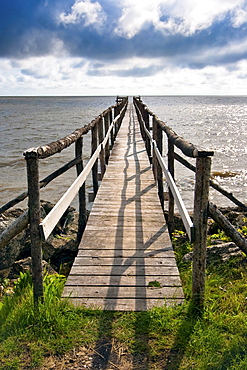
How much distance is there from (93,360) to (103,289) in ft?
2.92

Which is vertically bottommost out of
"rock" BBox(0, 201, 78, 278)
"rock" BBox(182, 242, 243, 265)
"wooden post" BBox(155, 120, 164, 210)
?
"rock" BBox(0, 201, 78, 278)

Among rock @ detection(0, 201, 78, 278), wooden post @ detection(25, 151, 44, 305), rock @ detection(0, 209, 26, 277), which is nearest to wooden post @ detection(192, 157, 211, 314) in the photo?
wooden post @ detection(25, 151, 44, 305)

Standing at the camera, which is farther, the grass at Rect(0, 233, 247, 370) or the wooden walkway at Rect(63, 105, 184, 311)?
the wooden walkway at Rect(63, 105, 184, 311)

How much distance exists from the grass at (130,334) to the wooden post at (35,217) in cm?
14

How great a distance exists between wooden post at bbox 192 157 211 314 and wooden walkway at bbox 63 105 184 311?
23 centimetres

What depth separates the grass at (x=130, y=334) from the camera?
7.89 ft

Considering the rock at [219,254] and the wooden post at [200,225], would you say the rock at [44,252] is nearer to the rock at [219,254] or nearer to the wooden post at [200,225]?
the rock at [219,254]

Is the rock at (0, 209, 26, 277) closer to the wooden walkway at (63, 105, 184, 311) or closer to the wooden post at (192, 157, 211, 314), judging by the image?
the wooden walkway at (63, 105, 184, 311)

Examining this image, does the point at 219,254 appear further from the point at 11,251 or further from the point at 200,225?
the point at 11,251

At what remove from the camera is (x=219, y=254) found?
4.47 meters

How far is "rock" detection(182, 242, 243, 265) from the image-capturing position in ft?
14.3

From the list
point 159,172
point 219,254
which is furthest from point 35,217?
point 159,172

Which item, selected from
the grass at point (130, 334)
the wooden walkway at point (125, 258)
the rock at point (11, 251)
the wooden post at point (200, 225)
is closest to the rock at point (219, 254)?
the wooden walkway at point (125, 258)

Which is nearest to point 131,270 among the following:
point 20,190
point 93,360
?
point 93,360
